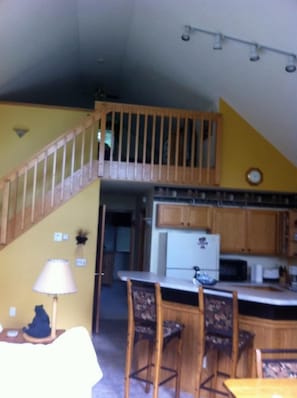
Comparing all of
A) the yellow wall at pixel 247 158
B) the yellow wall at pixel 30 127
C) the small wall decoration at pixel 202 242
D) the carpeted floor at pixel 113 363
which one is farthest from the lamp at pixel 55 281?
the yellow wall at pixel 30 127

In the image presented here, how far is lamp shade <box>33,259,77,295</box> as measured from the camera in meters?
3.09

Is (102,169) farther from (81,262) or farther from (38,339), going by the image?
(38,339)

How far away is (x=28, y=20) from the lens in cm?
472

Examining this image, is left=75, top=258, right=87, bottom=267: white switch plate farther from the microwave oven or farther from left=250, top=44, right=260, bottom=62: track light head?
left=250, top=44, right=260, bottom=62: track light head

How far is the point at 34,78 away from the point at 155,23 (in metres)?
2.58

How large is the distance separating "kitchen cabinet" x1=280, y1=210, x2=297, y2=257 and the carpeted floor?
2.77 meters

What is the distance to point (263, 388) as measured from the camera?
1.94m

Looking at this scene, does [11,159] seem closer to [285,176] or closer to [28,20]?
[28,20]

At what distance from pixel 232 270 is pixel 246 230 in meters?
0.67

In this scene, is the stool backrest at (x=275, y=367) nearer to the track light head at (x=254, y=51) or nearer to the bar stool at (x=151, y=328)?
the bar stool at (x=151, y=328)

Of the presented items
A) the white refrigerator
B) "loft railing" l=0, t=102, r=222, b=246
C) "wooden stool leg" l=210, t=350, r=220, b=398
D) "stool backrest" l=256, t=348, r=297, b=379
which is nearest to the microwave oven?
the white refrigerator

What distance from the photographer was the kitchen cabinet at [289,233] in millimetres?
5797

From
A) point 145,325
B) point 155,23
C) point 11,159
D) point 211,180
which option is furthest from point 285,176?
point 11,159

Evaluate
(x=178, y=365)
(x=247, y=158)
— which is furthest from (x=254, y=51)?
(x=178, y=365)
